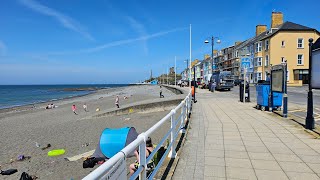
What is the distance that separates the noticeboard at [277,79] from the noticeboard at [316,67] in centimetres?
316

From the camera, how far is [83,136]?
41.7 feet

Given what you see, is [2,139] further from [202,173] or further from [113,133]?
[202,173]

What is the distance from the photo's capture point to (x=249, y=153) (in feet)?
18.4

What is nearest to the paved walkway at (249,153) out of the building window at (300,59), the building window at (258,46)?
the building window at (300,59)

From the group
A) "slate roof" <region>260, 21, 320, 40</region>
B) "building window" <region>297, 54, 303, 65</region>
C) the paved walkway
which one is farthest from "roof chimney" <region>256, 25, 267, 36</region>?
the paved walkway

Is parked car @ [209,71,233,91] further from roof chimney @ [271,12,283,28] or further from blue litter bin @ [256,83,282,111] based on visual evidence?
roof chimney @ [271,12,283,28]

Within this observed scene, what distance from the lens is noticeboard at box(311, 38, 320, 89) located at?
7312mm

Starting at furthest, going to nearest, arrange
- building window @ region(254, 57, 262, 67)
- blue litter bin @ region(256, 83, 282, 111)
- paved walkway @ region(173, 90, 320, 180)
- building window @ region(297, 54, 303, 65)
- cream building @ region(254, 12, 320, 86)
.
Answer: building window @ region(254, 57, 262, 67), building window @ region(297, 54, 303, 65), cream building @ region(254, 12, 320, 86), blue litter bin @ region(256, 83, 282, 111), paved walkway @ region(173, 90, 320, 180)

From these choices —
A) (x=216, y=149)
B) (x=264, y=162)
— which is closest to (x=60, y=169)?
(x=216, y=149)

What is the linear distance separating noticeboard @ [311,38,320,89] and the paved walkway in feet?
4.77

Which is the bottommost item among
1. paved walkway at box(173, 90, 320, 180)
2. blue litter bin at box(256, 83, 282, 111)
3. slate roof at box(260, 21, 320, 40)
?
paved walkway at box(173, 90, 320, 180)

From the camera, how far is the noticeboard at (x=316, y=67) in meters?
7.31

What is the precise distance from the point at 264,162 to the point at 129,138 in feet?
14.9

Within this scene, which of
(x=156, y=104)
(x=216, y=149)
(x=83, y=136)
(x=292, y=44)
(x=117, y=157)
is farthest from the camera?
(x=292, y=44)
